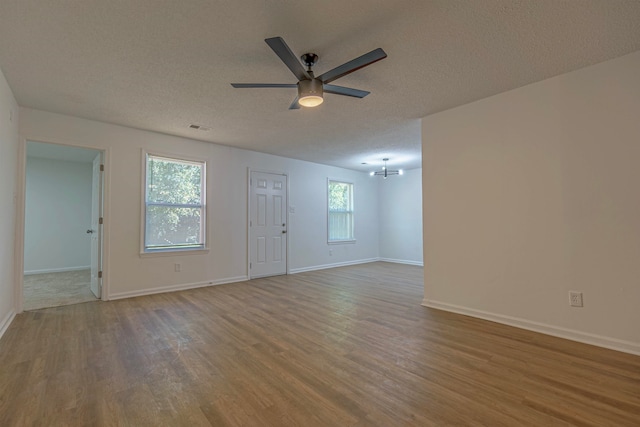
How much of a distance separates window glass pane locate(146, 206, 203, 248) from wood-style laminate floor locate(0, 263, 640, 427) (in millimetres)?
1296

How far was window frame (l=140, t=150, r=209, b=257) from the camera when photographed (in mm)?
4422

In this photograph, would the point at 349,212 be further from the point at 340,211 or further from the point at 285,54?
the point at 285,54

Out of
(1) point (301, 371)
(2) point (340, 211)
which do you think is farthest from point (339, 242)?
(1) point (301, 371)

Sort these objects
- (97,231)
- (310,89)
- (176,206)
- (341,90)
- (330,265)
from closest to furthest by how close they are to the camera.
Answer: (310,89) → (341,90) → (97,231) → (176,206) → (330,265)

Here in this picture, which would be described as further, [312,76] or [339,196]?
[339,196]

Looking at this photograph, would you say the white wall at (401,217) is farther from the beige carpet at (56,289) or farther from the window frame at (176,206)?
the beige carpet at (56,289)

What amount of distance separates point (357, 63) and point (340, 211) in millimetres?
5408

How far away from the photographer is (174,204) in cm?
475

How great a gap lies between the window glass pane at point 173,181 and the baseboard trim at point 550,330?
4042mm

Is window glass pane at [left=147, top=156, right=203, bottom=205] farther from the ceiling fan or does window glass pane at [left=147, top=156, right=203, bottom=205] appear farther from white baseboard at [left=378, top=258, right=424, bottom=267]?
white baseboard at [left=378, top=258, right=424, bottom=267]

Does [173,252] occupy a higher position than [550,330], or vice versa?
[173,252]

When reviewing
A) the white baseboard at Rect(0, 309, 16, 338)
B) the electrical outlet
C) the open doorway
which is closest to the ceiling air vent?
the open doorway

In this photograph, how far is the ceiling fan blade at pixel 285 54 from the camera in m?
1.87

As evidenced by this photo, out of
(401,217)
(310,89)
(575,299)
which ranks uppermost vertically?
(310,89)
